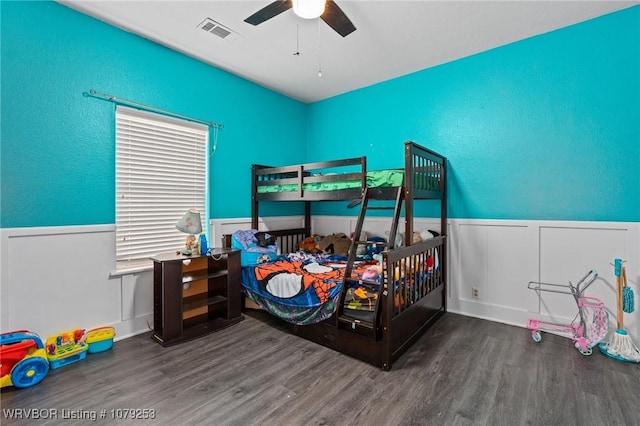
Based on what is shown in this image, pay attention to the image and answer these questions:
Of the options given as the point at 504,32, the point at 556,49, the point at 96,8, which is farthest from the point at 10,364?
the point at 556,49

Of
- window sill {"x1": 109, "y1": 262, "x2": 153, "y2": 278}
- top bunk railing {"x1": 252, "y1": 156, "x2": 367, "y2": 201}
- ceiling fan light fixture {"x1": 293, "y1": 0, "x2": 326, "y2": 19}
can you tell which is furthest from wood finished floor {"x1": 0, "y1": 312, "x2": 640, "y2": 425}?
ceiling fan light fixture {"x1": 293, "y1": 0, "x2": 326, "y2": 19}

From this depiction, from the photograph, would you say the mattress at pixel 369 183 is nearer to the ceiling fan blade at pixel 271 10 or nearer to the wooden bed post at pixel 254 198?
the wooden bed post at pixel 254 198

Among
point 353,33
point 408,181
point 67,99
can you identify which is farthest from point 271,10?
point 67,99

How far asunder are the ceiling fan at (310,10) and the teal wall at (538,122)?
170cm

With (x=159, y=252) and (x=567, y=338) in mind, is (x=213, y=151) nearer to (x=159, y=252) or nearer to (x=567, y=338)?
(x=159, y=252)

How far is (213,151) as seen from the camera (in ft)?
11.4

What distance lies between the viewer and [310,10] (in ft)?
6.95

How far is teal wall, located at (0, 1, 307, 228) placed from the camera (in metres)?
2.18

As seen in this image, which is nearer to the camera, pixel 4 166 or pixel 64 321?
pixel 4 166

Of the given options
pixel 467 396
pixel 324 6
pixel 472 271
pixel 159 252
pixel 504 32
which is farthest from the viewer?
pixel 472 271

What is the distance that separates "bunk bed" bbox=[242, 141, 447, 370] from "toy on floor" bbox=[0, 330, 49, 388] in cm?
166

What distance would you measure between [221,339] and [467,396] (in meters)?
2.03

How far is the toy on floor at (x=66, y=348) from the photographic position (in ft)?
7.12

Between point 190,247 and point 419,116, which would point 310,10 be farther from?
point 190,247
